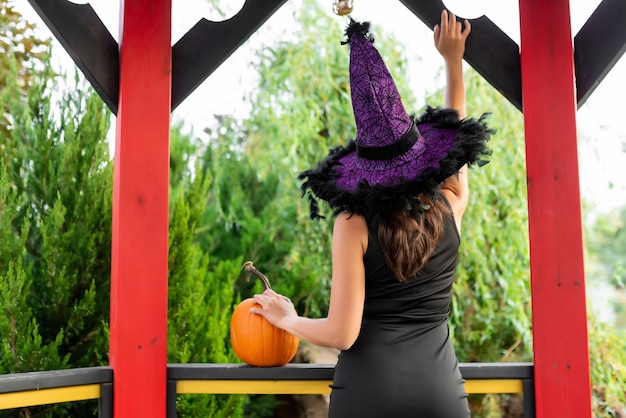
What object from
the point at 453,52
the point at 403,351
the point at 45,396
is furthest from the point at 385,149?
the point at 45,396

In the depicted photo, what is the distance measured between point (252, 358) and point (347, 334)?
658mm

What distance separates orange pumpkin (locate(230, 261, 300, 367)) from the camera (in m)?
2.11

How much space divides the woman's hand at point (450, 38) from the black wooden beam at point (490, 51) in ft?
0.40

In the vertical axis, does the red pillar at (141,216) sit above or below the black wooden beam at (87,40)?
below

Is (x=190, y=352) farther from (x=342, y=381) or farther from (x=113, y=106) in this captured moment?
(x=342, y=381)

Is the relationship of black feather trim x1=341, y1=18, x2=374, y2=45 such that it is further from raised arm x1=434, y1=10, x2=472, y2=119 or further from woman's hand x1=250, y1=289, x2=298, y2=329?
woman's hand x1=250, y1=289, x2=298, y2=329

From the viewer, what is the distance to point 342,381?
1.69 m

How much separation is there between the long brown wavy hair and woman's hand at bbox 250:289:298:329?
547mm

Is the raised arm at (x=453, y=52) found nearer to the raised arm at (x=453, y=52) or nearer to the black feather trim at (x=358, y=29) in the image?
the raised arm at (x=453, y=52)

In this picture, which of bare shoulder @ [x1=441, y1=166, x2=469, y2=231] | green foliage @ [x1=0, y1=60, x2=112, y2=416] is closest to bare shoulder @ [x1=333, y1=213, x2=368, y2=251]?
bare shoulder @ [x1=441, y1=166, x2=469, y2=231]

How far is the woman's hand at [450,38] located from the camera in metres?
2.13

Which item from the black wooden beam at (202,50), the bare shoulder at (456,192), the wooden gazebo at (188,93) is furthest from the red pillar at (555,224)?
the black wooden beam at (202,50)

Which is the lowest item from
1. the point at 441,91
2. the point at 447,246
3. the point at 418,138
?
the point at 447,246

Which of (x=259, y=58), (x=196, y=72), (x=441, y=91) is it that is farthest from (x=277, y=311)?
(x=259, y=58)
